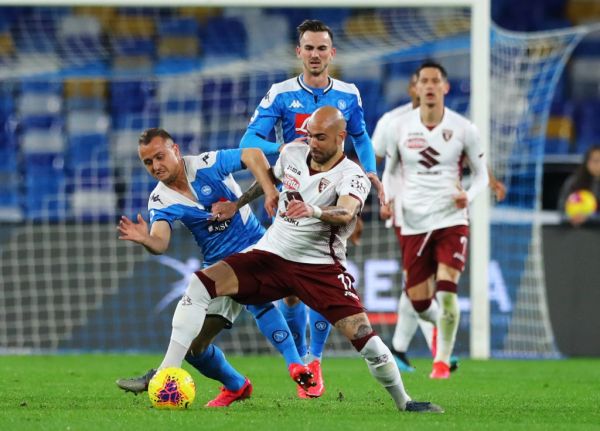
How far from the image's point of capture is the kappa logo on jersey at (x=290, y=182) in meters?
6.11

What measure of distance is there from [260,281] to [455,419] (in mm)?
1188

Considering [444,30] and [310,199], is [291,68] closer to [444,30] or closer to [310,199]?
[444,30]

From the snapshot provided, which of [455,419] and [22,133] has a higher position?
[22,133]

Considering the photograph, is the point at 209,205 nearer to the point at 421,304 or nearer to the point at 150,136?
the point at 150,136

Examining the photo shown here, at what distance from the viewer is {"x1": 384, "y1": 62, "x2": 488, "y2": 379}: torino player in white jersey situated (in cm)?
899

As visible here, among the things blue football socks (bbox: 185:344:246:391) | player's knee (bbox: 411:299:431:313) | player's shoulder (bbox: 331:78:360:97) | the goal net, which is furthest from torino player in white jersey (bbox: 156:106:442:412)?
the goal net

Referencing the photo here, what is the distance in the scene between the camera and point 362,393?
293 inches

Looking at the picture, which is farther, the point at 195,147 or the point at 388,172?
the point at 195,147

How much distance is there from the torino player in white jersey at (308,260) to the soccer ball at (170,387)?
9 cm

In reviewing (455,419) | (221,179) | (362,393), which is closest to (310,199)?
(221,179)

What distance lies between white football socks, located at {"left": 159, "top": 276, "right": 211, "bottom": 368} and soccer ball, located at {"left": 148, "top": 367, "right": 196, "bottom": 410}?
68 millimetres

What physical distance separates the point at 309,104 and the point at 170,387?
7.37 ft

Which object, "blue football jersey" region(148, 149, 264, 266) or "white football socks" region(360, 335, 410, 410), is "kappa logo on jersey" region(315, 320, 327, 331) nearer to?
"blue football jersey" region(148, 149, 264, 266)

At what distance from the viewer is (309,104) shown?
745cm
